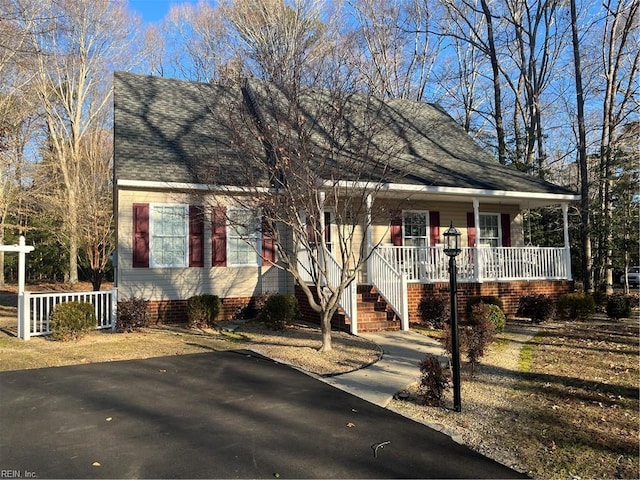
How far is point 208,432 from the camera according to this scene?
460 cm

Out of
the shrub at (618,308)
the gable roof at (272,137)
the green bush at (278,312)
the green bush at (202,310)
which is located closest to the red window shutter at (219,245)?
the green bush at (202,310)

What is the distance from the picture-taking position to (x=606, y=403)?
18.3ft

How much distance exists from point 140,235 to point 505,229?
438 inches

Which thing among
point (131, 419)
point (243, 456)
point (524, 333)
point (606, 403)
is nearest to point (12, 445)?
point (131, 419)

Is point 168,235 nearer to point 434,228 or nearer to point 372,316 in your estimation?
point 372,316

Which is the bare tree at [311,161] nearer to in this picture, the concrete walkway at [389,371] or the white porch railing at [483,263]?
the concrete walkway at [389,371]

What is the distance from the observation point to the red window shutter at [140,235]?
1159cm

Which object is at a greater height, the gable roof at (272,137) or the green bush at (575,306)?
the gable roof at (272,137)

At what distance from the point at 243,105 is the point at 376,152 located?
9.56 ft

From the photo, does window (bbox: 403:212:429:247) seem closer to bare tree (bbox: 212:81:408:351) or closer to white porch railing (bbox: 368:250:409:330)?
white porch railing (bbox: 368:250:409:330)

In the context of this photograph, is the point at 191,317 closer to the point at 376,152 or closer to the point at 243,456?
the point at 376,152

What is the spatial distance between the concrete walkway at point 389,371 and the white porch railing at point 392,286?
94 cm

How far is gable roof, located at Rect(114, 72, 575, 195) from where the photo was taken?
27.6 feet

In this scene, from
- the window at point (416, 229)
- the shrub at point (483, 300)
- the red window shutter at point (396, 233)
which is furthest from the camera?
the window at point (416, 229)
